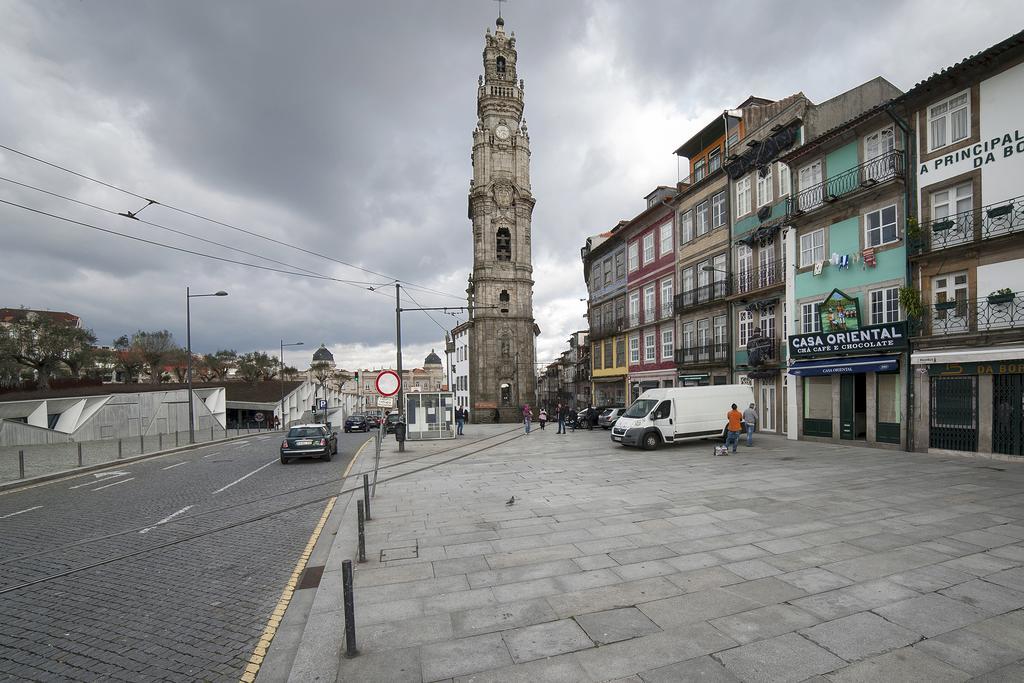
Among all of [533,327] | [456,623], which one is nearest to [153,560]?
[456,623]

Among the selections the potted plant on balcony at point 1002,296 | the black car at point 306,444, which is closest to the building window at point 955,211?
the potted plant on balcony at point 1002,296

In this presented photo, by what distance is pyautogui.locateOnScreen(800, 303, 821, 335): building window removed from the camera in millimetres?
21547

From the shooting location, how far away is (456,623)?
5.18 meters

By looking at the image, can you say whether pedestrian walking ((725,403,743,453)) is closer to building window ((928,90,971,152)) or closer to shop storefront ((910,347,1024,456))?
shop storefront ((910,347,1024,456))

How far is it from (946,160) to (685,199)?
49.5ft

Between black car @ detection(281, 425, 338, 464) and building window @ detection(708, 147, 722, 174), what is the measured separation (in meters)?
24.4

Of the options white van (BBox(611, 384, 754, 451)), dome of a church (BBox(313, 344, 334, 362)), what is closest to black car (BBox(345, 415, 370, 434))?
white van (BBox(611, 384, 754, 451))

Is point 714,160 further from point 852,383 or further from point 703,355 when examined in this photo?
point 852,383

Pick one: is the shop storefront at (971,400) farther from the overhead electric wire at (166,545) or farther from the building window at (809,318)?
the overhead electric wire at (166,545)

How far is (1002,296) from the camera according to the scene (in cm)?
1508

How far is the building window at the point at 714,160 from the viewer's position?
28703 mm

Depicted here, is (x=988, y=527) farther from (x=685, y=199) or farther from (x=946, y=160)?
(x=685, y=199)

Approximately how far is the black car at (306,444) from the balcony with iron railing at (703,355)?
19989 millimetres

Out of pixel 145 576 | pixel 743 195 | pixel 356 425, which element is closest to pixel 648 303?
pixel 743 195
